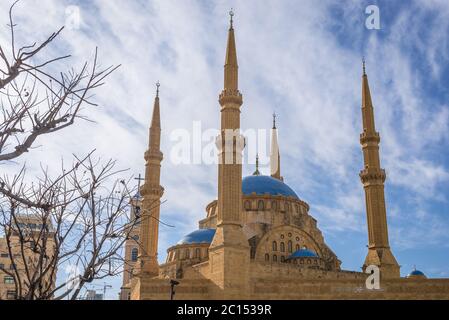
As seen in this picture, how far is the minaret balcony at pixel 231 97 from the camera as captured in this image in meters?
25.0

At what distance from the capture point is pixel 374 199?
91.1ft

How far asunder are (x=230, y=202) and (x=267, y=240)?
10612 millimetres

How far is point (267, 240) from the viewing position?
32812 mm

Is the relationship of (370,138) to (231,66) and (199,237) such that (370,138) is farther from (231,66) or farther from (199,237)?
(199,237)

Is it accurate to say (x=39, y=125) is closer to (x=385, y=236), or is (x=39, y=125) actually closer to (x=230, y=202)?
(x=230, y=202)

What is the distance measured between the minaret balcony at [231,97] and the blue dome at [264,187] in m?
12.4

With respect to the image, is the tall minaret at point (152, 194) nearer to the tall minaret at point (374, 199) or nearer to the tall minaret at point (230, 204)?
the tall minaret at point (230, 204)

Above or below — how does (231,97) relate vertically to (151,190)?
above

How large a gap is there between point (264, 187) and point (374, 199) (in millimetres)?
10782

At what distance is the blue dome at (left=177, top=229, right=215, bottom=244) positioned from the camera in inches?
1276

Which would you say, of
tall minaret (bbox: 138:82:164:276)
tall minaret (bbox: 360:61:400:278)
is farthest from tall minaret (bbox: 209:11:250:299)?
tall minaret (bbox: 360:61:400:278)

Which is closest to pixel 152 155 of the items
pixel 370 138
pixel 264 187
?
pixel 264 187

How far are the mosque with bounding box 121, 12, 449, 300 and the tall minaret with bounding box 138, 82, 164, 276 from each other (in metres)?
0.06
